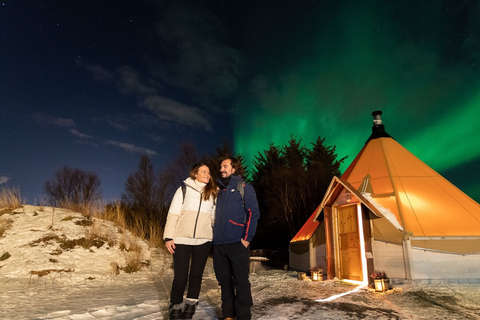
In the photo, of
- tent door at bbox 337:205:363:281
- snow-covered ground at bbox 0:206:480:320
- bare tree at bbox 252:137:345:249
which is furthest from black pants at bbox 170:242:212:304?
bare tree at bbox 252:137:345:249

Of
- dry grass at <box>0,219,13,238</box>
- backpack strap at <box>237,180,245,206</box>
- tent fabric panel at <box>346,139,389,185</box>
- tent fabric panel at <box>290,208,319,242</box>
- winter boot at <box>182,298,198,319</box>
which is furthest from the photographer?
tent fabric panel at <box>290,208,319,242</box>

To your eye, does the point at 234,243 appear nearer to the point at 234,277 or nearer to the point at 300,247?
the point at 234,277

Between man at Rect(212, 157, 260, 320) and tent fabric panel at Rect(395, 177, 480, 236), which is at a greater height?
tent fabric panel at Rect(395, 177, 480, 236)

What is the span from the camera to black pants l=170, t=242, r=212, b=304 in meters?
2.85

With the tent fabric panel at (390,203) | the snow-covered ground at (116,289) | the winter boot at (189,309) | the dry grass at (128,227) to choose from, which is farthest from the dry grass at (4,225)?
the tent fabric panel at (390,203)

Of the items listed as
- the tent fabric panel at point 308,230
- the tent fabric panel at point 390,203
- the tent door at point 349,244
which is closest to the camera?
the tent door at point 349,244

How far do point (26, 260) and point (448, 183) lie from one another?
11167 mm

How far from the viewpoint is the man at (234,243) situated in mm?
2881

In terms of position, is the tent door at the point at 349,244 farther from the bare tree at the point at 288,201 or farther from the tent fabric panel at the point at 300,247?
the bare tree at the point at 288,201

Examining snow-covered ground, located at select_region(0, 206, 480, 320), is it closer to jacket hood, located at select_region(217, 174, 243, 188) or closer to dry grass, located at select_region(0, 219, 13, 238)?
dry grass, located at select_region(0, 219, 13, 238)

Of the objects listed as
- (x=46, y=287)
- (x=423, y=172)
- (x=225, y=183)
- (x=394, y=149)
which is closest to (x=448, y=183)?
(x=423, y=172)

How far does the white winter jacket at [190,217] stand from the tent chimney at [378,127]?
8127 mm

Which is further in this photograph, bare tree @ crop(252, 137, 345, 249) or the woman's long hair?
bare tree @ crop(252, 137, 345, 249)

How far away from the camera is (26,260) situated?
670 cm
